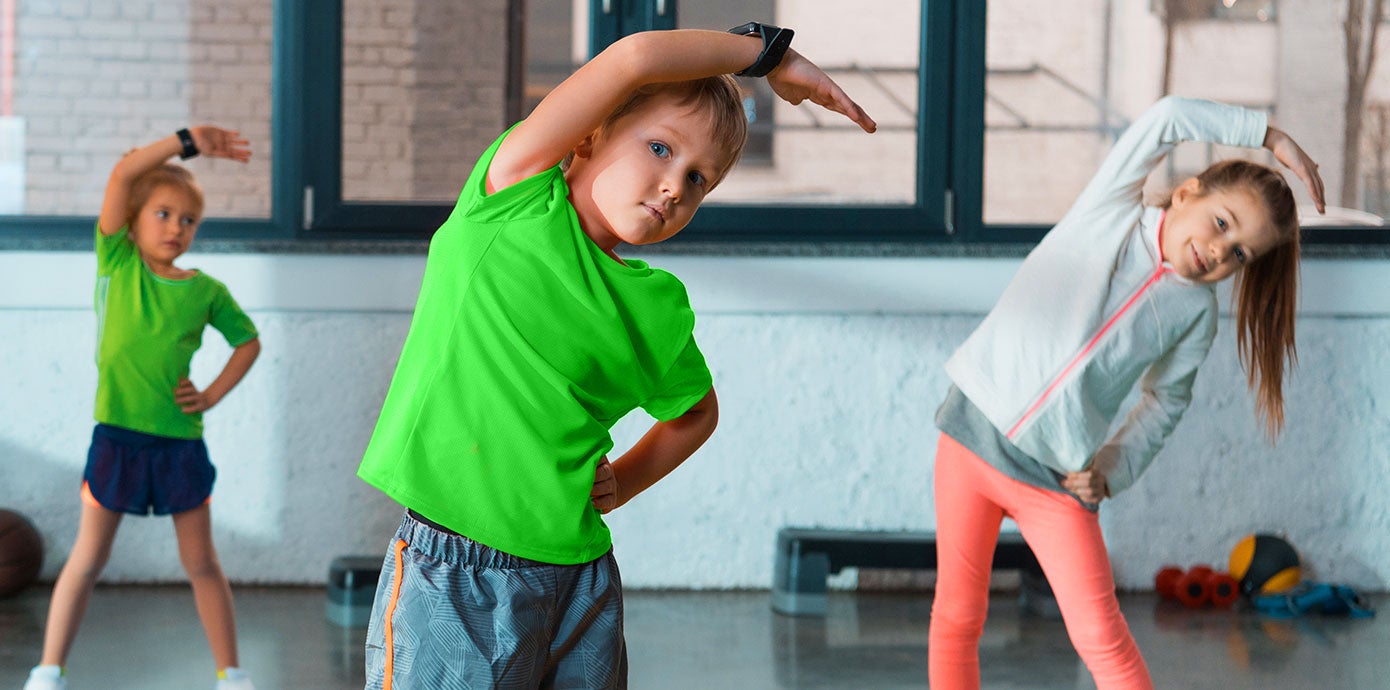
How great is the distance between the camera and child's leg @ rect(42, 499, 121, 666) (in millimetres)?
2613

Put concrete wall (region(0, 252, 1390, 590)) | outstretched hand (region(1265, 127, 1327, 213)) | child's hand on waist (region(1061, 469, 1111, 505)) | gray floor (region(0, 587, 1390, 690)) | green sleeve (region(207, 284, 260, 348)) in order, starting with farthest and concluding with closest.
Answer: concrete wall (region(0, 252, 1390, 590)) → gray floor (region(0, 587, 1390, 690)) → green sleeve (region(207, 284, 260, 348)) → child's hand on waist (region(1061, 469, 1111, 505)) → outstretched hand (region(1265, 127, 1327, 213))

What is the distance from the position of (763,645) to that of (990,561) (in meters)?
1.10

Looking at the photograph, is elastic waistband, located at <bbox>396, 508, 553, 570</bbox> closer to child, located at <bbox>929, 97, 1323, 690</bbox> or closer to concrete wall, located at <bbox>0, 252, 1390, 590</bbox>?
child, located at <bbox>929, 97, 1323, 690</bbox>

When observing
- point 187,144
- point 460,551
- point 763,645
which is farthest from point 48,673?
point 460,551

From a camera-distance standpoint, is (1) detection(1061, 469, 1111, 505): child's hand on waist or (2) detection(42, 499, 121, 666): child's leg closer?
(1) detection(1061, 469, 1111, 505): child's hand on waist

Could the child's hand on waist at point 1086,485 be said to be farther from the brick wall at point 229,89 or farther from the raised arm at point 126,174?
the brick wall at point 229,89

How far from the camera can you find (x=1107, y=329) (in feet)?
7.40

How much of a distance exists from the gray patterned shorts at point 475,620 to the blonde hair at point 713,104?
17.7 inches

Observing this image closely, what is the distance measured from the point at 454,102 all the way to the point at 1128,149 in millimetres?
2164

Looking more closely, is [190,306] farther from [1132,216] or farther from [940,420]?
[1132,216]

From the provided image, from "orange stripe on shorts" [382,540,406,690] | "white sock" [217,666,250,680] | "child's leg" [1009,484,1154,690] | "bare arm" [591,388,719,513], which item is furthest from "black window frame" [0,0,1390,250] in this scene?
"orange stripe on shorts" [382,540,406,690]

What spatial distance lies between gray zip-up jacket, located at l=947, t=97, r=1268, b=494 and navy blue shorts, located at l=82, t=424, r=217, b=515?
5.21 feet

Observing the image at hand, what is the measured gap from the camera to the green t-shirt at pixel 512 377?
128 cm

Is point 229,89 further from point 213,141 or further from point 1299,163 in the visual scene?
point 1299,163
